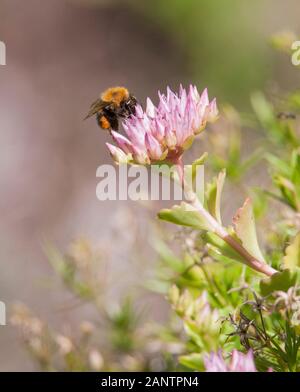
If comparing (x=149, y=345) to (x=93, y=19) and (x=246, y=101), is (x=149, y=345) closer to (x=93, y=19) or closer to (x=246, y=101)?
(x=246, y=101)

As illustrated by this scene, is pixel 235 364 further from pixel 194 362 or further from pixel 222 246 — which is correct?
pixel 194 362

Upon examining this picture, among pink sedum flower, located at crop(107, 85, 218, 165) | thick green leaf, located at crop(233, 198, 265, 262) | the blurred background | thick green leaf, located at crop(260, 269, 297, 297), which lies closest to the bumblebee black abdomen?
pink sedum flower, located at crop(107, 85, 218, 165)

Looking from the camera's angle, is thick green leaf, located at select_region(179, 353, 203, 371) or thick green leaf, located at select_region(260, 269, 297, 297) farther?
thick green leaf, located at select_region(179, 353, 203, 371)

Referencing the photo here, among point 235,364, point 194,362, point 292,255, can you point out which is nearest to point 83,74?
point 194,362

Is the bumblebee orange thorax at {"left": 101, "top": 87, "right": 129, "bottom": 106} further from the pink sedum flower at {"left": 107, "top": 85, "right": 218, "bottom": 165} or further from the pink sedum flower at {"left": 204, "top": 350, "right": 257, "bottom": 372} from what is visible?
the pink sedum flower at {"left": 204, "top": 350, "right": 257, "bottom": 372}

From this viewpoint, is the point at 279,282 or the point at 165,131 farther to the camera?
the point at 165,131

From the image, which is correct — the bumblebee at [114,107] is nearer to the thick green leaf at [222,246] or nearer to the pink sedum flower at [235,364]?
the thick green leaf at [222,246]
